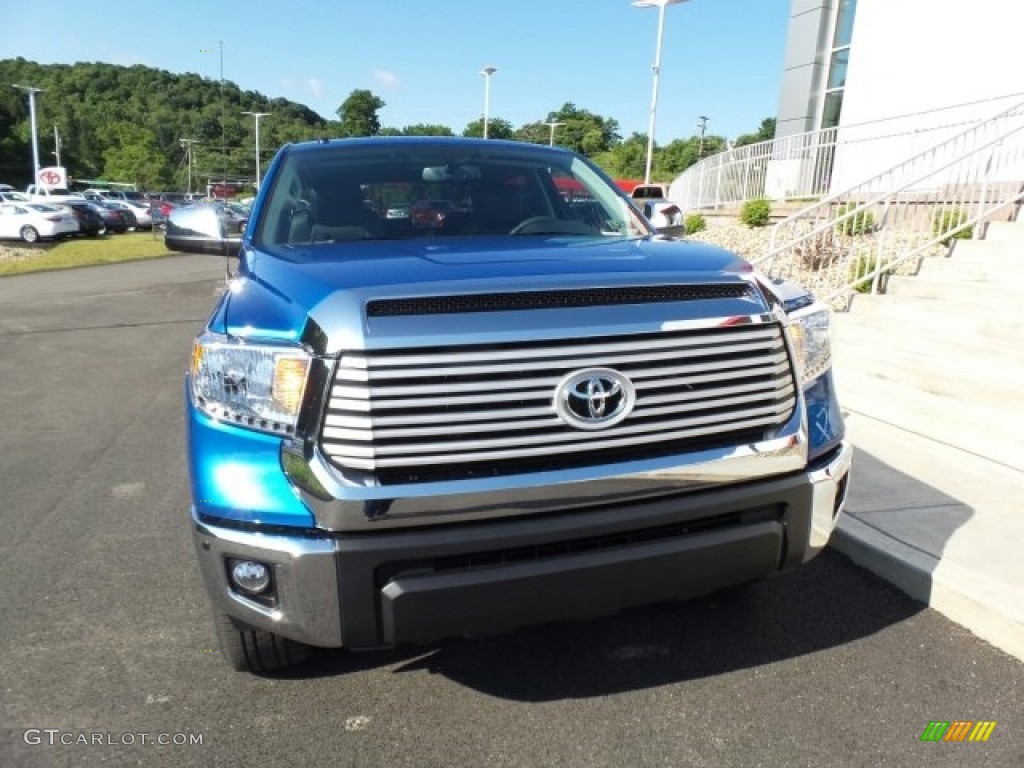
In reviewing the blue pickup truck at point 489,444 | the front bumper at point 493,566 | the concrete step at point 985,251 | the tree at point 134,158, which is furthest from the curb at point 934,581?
the tree at point 134,158

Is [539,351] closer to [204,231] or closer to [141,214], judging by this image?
[204,231]

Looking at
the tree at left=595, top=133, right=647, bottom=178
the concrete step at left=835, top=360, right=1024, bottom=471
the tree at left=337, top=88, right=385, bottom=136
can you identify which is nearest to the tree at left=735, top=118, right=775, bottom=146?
the tree at left=595, top=133, right=647, bottom=178

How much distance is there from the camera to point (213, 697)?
2.60 m

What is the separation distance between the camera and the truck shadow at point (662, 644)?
272cm

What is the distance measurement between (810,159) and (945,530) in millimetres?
12247

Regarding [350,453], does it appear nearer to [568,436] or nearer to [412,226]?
[568,436]

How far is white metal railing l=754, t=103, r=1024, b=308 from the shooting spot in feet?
24.6

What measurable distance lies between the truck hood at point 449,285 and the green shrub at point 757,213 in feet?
35.1

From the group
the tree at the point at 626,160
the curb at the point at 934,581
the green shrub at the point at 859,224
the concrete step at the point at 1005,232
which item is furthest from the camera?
the tree at the point at 626,160

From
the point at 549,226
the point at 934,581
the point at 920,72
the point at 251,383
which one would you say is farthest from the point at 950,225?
the point at 920,72

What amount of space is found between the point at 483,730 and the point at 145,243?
97.5ft

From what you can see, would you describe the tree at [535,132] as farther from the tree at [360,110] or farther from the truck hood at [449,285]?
the truck hood at [449,285]

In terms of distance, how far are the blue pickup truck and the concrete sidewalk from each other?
38.4 inches

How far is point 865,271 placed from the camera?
298 inches
